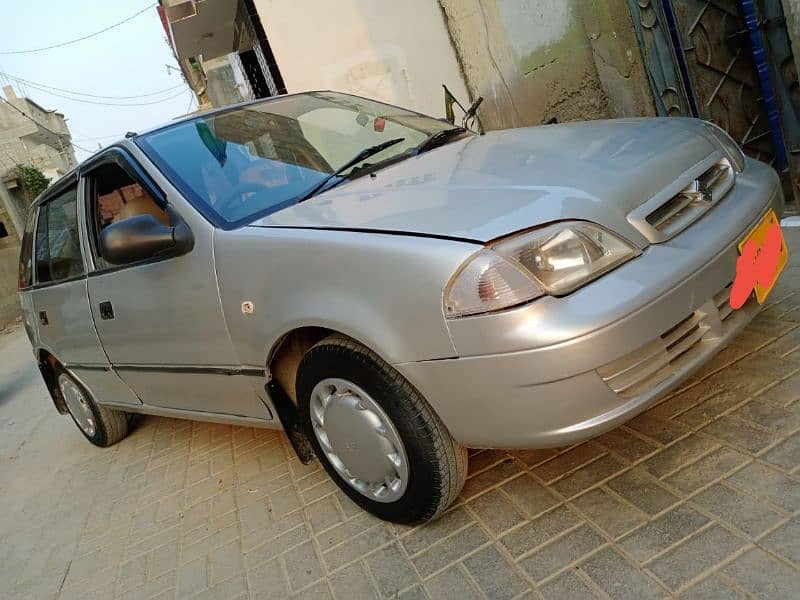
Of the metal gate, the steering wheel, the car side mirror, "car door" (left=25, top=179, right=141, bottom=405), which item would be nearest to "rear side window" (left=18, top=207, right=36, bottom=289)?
"car door" (left=25, top=179, right=141, bottom=405)

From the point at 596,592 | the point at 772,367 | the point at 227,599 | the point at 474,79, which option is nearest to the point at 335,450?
the point at 227,599

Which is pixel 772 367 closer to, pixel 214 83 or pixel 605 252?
pixel 605 252

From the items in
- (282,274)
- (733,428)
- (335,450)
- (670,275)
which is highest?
(282,274)

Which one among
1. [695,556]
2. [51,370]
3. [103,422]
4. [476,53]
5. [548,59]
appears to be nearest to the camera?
[695,556]

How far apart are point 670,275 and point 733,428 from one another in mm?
771

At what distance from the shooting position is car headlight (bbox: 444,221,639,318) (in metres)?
1.77

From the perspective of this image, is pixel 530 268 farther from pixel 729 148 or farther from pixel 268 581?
pixel 268 581

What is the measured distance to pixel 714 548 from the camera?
1787 mm

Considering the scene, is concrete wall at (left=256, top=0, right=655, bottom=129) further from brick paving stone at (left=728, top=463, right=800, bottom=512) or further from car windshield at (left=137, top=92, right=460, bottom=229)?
brick paving stone at (left=728, top=463, right=800, bottom=512)

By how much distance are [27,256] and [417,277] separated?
3752mm

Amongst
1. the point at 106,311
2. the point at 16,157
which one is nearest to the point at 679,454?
the point at 106,311

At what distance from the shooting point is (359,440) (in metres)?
2.28

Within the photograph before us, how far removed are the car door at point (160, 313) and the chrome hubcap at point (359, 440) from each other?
345 mm

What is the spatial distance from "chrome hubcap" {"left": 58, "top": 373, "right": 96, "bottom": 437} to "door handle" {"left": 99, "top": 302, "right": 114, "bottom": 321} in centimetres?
133
